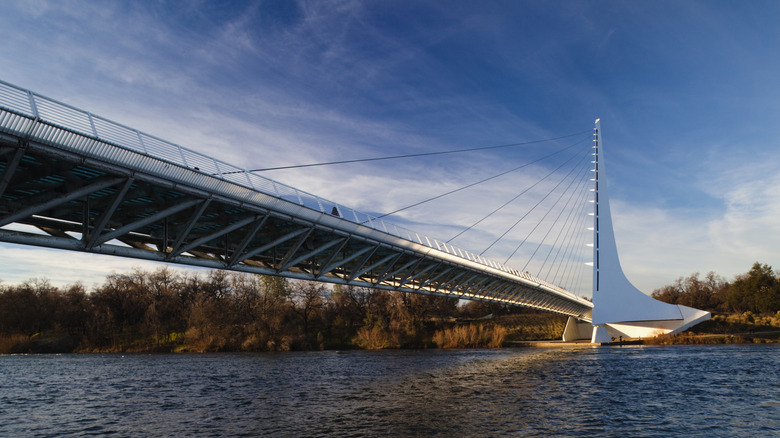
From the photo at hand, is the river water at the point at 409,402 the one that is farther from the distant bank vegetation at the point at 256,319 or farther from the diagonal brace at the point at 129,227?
the distant bank vegetation at the point at 256,319

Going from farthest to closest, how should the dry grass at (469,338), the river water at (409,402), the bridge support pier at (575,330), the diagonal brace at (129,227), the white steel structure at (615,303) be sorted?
the bridge support pier at (575,330), the dry grass at (469,338), the white steel structure at (615,303), the diagonal brace at (129,227), the river water at (409,402)

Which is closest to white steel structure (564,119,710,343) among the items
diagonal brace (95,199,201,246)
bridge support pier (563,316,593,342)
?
bridge support pier (563,316,593,342)

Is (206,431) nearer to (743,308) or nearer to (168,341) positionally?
(168,341)

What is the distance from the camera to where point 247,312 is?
247 feet

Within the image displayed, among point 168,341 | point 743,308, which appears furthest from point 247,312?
point 743,308

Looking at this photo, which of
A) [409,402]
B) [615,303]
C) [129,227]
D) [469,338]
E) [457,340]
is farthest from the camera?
[469,338]

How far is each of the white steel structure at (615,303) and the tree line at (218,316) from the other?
1517cm

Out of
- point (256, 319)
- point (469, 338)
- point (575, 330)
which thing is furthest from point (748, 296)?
point (256, 319)

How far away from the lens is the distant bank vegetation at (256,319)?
69.1 m

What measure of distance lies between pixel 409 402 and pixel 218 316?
56144 millimetres

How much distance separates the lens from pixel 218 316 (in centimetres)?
7044

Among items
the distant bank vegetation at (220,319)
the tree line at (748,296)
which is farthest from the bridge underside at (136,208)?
the tree line at (748,296)

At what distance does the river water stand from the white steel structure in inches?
1200

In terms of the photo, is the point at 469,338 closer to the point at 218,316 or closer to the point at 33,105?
the point at 218,316
